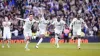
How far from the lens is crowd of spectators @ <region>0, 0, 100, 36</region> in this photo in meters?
34.5

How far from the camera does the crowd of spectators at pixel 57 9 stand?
3447 cm

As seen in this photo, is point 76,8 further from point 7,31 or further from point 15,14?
point 7,31

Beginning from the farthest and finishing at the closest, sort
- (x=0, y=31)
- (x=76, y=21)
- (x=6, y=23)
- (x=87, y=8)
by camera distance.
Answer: (x=87, y=8) → (x=0, y=31) → (x=6, y=23) → (x=76, y=21)

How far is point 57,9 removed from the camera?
115ft

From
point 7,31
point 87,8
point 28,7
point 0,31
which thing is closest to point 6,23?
point 7,31

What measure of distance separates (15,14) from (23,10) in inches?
42.0

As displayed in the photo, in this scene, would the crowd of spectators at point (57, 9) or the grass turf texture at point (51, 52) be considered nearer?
the grass turf texture at point (51, 52)

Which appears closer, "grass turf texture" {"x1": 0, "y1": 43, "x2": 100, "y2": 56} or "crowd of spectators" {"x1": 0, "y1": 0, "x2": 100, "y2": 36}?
"grass turf texture" {"x1": 0, "y1": 43, "x2": 100, "y2": 56}

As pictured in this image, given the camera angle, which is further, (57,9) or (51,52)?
(57,9)

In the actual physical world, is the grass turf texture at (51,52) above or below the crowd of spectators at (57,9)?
below

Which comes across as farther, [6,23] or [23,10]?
[23,10]

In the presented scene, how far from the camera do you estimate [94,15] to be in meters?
35.3

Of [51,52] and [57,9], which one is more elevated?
[57,9]

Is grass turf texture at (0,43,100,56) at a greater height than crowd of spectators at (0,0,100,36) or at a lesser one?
lesser
